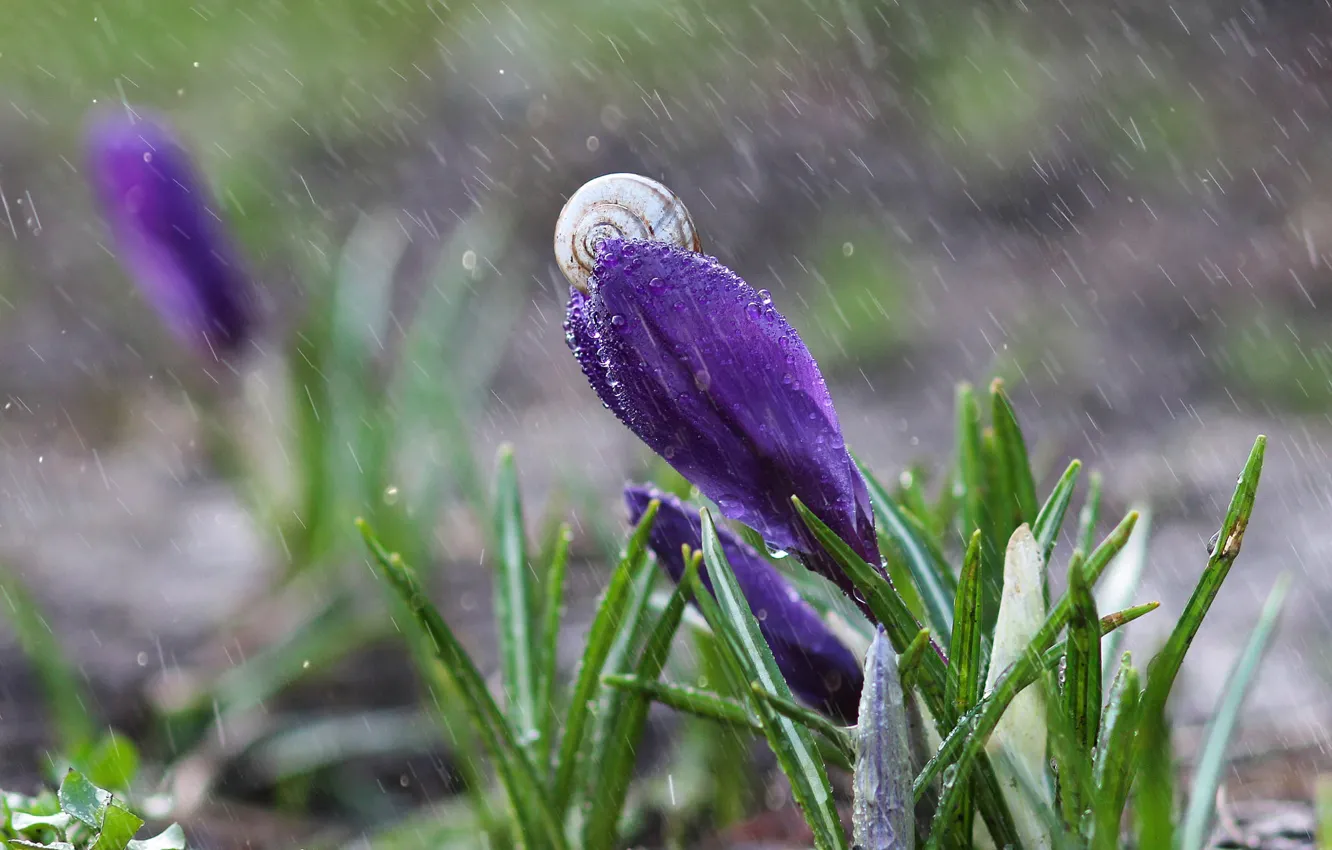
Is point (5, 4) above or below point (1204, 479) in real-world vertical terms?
above

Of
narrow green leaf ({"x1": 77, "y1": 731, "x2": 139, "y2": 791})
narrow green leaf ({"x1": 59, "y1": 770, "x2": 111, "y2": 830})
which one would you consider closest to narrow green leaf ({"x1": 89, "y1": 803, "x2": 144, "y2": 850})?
narrow green leaf ({"x1": 59, "y1": 770, "x2": 111, "y2": 830})

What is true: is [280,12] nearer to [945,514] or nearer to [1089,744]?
[945,514]

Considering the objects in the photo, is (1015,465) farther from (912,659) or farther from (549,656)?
(549,656)

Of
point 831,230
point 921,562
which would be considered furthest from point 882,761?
point 831,230

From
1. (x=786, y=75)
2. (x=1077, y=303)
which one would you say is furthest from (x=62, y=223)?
(x=1077, y=303)

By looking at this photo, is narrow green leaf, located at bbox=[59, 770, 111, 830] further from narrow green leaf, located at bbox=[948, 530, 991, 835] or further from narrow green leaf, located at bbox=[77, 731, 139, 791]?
narrow green leaf, located at bbox=[948, 530, 991, 835]
